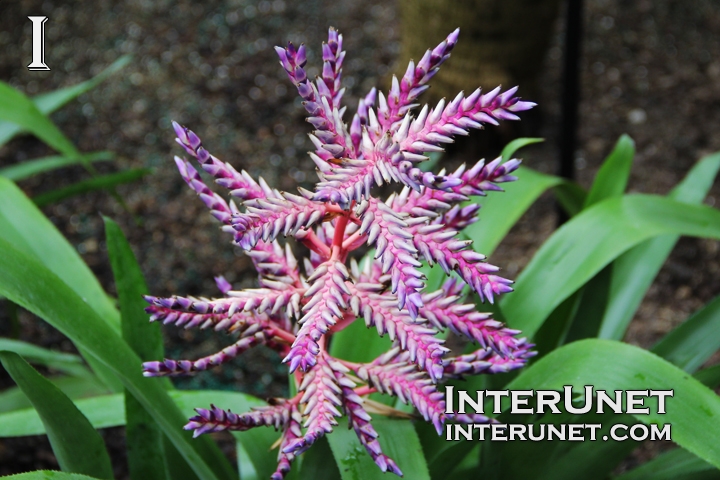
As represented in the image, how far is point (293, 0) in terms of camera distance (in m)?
4.22

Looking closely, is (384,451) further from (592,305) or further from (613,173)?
(613,173)

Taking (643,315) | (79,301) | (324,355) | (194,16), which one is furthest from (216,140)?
(324,355)

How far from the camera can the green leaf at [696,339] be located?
1.40 meters

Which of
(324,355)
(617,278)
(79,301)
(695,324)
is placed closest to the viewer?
(324,355)

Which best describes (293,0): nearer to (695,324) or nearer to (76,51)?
(76,51)

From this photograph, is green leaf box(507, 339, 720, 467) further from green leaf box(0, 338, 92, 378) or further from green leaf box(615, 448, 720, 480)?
green leaf box(0, 338, 92, 378)

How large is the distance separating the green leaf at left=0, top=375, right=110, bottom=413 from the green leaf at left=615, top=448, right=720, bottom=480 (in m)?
1.42

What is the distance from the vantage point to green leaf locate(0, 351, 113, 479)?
0.96 metres

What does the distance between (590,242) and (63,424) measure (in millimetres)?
1065

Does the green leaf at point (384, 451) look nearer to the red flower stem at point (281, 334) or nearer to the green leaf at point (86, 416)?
the red flower stem at point (281, 334)

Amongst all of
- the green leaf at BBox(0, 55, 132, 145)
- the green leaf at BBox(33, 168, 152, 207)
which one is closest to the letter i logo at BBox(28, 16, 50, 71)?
the green leaf at BBox(0, 55, 132, 145)

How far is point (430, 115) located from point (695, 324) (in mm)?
966

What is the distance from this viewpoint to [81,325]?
1.00 m

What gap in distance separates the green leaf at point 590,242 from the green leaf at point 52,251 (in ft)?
2.93
